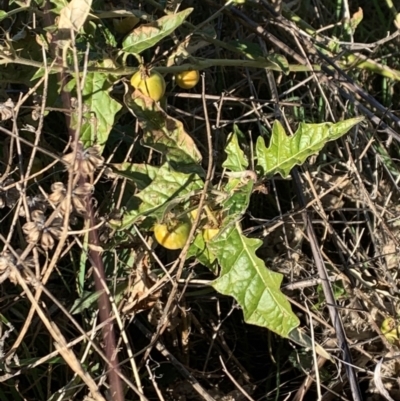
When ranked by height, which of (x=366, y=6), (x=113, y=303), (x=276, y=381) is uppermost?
(x=366, y=6)

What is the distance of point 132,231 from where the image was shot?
44.1 inches

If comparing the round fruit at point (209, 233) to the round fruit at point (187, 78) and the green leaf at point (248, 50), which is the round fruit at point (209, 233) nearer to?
the round fruit at point (187, 78)

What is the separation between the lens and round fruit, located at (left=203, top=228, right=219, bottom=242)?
1.02 metres

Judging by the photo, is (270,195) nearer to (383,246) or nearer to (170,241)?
(383,246)

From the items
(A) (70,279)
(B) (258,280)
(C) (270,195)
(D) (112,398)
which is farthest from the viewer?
(C) (270,195)

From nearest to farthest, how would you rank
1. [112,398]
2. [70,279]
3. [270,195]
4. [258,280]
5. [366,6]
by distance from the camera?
[258,280] → [112,398] → [70,279] → [270,195] → [366,6]

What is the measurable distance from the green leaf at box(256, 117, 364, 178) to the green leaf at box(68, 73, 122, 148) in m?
0.23

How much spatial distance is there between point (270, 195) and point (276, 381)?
0.39 m

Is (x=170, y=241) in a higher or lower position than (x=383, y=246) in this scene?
higher

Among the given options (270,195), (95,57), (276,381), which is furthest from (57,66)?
(276,381)

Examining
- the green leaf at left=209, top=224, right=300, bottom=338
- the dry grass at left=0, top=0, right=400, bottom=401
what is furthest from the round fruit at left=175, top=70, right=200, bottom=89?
the green leaf at left=209, top=224, right=300, bottom=338

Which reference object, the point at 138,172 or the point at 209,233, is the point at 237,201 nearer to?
the point at 209,233

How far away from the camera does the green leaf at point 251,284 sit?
919mm

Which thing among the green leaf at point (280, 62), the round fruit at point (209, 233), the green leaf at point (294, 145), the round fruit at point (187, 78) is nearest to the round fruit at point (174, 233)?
the round fruit at point (209, 233)
